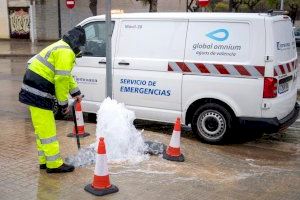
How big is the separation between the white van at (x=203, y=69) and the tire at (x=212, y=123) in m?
0.02

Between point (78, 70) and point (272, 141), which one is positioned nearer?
→ point (272, 141)

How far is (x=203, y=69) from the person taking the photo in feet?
23.7

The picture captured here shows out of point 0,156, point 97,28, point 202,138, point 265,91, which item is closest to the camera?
point 0,156

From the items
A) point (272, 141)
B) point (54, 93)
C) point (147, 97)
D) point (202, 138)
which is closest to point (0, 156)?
point (54, 93)

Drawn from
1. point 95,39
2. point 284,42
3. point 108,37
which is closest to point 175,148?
point 108,37

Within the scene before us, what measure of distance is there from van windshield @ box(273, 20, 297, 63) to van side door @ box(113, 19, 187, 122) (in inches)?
58.3

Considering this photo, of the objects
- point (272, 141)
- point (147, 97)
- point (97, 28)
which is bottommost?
point (272, 141)

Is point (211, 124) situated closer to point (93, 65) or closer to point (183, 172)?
point (183, 172)

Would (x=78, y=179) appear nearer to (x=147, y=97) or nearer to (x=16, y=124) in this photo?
(x=147, y=97)

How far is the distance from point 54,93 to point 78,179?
1081 mm

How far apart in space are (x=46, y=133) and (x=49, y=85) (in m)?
0.58

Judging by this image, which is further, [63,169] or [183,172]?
[183,172]

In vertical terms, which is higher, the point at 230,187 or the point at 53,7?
the point at 53,7

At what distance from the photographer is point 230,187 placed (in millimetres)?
5379
